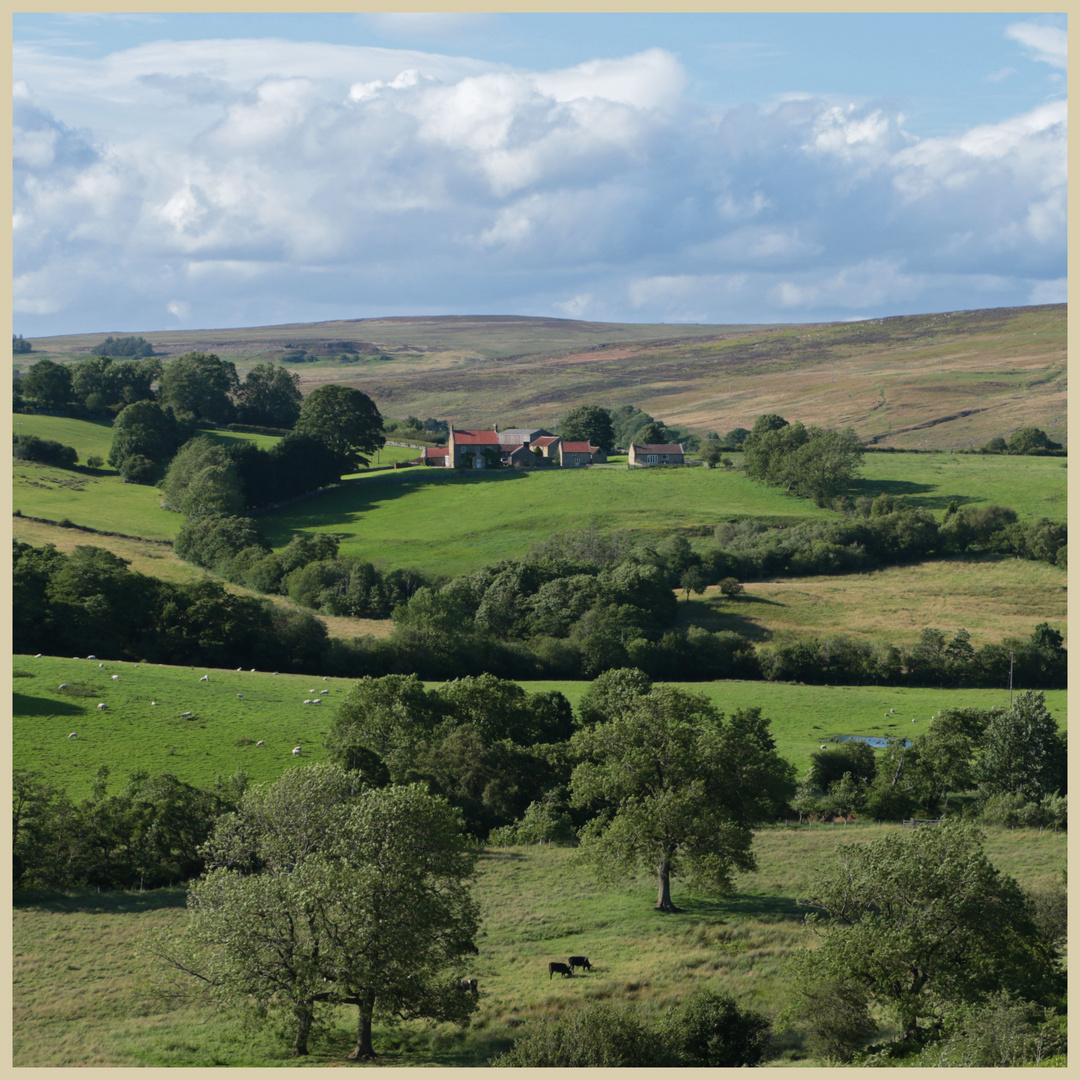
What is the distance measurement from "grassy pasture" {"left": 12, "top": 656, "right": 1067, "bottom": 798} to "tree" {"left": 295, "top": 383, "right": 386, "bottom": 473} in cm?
6431

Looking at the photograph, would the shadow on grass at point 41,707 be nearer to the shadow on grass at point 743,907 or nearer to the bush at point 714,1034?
the shadow on grass at point 743,907

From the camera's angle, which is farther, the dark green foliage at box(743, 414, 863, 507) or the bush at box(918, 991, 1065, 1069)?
the dark green foliage at box(743, 414, 863, 507)

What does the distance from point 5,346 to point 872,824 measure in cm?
4144

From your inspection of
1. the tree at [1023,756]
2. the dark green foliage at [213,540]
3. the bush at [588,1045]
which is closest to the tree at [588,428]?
the dark green foliage at [213,540]

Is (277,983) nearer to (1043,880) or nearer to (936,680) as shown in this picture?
(1043,880)

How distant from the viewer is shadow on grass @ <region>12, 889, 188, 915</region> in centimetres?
3588

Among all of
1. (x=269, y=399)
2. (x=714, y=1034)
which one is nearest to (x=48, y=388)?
(x=269, y=399)

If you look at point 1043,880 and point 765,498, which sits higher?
point 765,498

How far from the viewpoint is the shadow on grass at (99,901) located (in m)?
35.9

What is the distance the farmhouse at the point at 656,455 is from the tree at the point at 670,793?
10152 cm

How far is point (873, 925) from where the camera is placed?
25.8 m

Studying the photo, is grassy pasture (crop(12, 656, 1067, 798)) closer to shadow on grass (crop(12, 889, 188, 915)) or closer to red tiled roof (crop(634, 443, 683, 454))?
shadow on grass (crop(12, 889, 188, 915))

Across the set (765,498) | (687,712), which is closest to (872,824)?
(687,712)

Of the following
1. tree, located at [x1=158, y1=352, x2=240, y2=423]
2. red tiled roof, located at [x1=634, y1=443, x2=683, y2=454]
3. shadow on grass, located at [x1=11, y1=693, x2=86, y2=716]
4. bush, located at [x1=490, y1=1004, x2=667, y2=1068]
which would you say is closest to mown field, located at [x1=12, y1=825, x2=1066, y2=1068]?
bush, located at [x1=490, y1=1004, x2=667, y2=1068]
